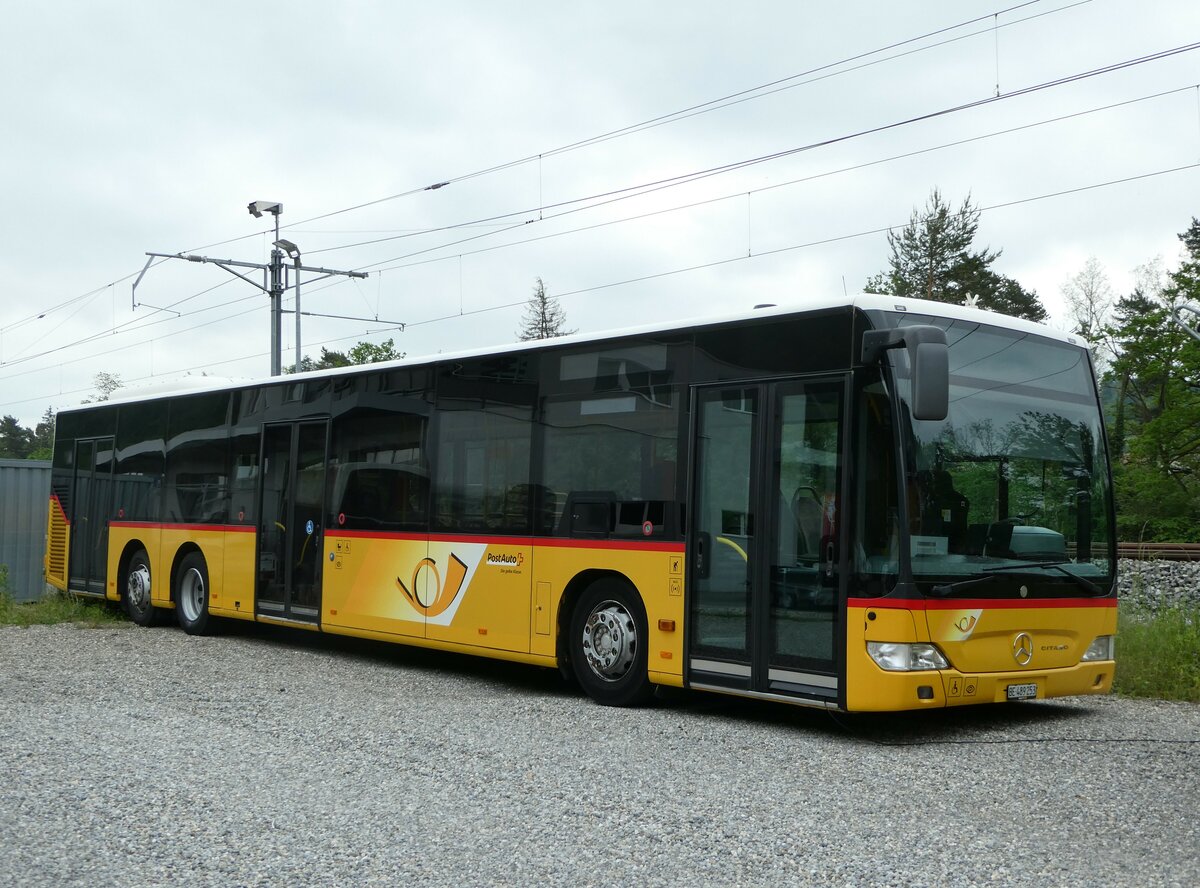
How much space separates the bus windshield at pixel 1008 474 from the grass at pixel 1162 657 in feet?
7.18

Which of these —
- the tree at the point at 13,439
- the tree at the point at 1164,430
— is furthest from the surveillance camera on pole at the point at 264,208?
the tree at the point at 13,439

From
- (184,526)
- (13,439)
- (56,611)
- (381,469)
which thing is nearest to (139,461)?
(184,526)

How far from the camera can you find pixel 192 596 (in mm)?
16359

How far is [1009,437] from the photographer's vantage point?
29.2 feet

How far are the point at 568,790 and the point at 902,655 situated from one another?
2490 mm

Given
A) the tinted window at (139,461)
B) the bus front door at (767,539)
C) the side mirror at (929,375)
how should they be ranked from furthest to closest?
the tinted window at (139,461), the bus front door at (767,539), the side mirror at (929,375)

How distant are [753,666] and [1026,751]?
1.85 metres

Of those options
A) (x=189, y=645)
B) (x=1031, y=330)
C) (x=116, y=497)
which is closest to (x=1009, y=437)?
(x=1031, y=330)

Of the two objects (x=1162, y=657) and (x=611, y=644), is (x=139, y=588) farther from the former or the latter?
(x=1162, y=657)

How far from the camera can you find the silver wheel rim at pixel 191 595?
16153 mm

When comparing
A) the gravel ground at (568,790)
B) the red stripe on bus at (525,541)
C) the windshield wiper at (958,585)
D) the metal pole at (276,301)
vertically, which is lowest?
the gravel ground at (568,790)

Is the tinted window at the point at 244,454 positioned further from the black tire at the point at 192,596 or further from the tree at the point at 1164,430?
the tree at the point at 1164,430

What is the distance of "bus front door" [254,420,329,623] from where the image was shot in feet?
45.2

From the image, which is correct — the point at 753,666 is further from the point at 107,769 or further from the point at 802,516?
the point at 107,769
